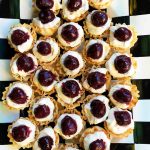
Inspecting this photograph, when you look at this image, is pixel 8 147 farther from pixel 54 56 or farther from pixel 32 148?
pixel 54 56

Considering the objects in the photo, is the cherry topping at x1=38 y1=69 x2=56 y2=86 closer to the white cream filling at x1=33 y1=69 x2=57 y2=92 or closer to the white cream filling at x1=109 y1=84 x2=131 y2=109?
the white cream filling at x1=33 y1=69 x2=57 y2=92

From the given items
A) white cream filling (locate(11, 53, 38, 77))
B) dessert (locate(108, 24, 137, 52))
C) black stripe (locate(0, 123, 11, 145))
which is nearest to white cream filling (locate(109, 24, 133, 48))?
dessert (locate(108, 24, 137, 52))

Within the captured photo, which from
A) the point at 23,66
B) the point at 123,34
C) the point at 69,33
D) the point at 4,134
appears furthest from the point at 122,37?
the point at 4,134

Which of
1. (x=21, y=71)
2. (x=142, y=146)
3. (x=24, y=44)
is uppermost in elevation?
(x=24, y=44)

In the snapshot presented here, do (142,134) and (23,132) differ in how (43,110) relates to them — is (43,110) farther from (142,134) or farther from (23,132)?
(142,134)

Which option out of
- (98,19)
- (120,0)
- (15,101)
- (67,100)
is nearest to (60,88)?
(67,100)

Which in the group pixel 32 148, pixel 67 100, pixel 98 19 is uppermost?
pixel 98 19

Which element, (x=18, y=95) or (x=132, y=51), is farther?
(x=132, y=51)
